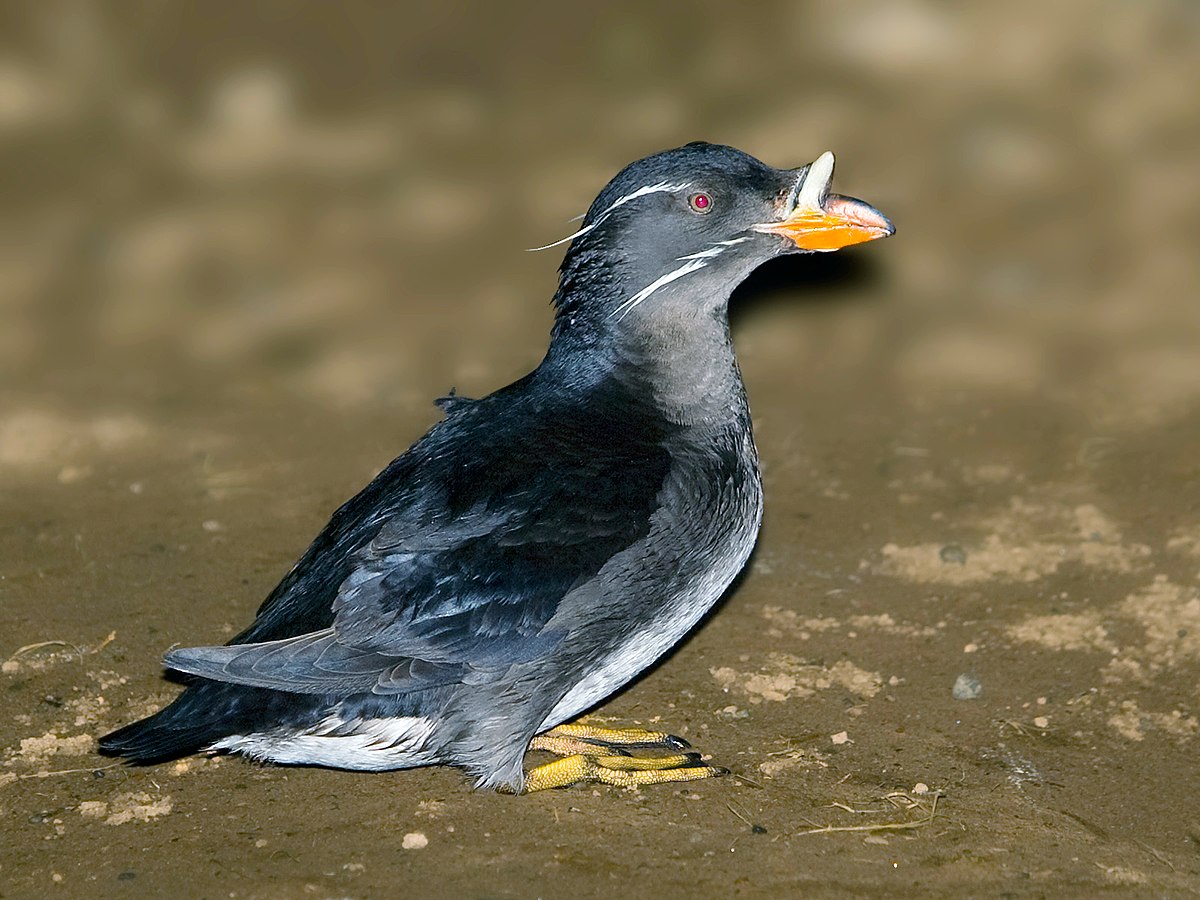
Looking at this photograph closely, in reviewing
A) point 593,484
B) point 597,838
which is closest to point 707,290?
point 593,484

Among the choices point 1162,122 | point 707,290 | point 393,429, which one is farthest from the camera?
point 1162,122

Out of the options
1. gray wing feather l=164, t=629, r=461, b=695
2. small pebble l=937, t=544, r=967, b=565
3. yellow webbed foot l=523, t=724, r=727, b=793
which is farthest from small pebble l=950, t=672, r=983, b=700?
gray wing feather l=164, t=629, r=461, b=695

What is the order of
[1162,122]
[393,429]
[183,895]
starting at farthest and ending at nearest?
1. [1162,122]
2. [393,429]
3. [183,895]

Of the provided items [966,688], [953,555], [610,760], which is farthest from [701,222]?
[953,555]

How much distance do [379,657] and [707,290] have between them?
1.69m

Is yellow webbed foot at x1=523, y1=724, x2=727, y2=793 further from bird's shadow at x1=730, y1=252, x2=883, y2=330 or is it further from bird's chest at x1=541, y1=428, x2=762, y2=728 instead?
bird's shadow at x1=730, y1=252, x2=883, y2=330

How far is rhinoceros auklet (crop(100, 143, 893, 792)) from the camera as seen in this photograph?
4.62m

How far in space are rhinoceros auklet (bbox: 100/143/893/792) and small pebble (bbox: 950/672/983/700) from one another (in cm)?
103

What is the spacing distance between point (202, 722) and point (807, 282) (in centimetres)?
497

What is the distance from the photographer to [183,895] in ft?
14.9

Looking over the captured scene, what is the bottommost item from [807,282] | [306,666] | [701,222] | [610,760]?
[610,760]

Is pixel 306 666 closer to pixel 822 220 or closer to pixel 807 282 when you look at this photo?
pixel 822 220

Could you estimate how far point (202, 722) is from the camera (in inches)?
182

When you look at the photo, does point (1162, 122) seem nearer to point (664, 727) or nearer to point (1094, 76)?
point (1094, 76)
